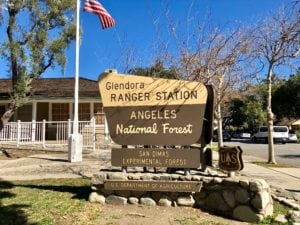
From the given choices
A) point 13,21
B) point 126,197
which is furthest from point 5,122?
point 126,197

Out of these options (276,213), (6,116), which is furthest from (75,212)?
(6,116)

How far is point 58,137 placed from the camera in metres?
19.3

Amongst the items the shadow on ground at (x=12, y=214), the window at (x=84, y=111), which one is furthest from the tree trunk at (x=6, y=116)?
the shadow on ground at (x=12, y=214)

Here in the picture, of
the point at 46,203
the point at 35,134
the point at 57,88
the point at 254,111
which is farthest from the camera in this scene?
the point at 254,111

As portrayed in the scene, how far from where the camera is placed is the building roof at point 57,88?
2117 centimetres

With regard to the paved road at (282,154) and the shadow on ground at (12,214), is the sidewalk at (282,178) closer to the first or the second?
the paved road at (282,154)

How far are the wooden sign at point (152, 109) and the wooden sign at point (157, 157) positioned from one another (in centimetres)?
17

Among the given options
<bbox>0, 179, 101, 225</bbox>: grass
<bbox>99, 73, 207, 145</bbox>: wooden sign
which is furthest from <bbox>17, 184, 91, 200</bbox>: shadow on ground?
<bbox>99, 73, 207, 145</bbox>: wooden sign

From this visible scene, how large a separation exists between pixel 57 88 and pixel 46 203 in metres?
16.9

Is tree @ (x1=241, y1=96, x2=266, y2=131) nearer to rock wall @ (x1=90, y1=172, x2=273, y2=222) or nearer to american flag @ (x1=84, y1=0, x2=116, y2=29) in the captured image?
american flag @ (x1=84, y1=0, x2=116, y2=29)

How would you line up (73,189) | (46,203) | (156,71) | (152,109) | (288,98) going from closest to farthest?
1. (46,203)
2. (152,109)
3. (73,189)
4. (156,71)
5. (288,98)

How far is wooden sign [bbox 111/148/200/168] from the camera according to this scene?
739 cm

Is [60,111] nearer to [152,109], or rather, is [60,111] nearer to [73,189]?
[73,189]

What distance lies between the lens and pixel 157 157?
7559 mm
